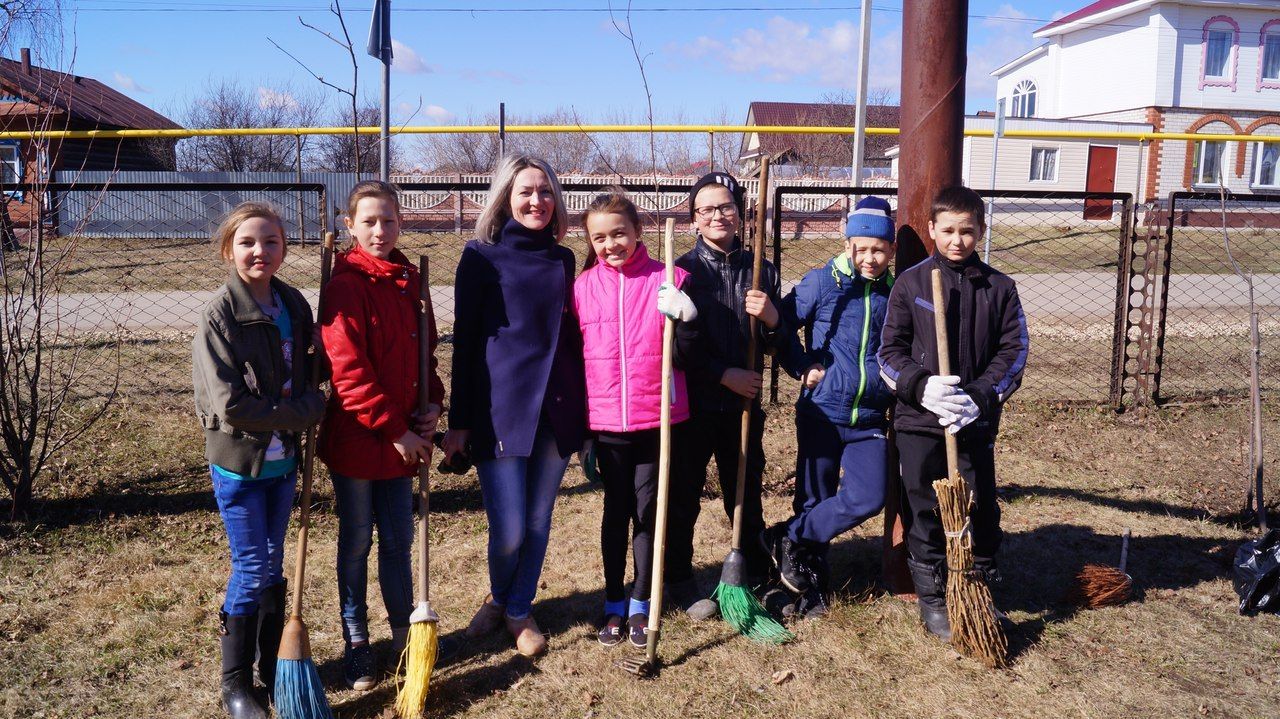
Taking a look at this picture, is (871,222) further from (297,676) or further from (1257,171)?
(1257,171)

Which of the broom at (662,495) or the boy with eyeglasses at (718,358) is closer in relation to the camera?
the broom at (662,495)

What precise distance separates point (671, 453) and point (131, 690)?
200 centimetres

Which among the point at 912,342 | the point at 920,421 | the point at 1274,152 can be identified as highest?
the point at 1274,152

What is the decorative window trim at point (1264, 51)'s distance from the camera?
28.2 m

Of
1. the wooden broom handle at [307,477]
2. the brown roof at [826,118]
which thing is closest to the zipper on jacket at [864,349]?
the wooden broom handle at [307,477]

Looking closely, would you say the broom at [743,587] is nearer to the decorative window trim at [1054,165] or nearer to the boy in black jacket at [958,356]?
the boy in black jacket at [958,356]

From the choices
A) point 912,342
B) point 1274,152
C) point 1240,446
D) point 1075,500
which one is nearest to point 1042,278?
point 1240,446

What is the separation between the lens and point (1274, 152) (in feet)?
89.6

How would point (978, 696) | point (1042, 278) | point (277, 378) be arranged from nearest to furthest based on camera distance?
point (277, 378), point (978, 696), point (1042, 278)

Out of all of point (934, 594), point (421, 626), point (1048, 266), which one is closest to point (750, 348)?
point (934, 594)

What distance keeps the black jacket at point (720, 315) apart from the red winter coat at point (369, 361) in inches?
40.0

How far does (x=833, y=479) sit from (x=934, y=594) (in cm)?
56

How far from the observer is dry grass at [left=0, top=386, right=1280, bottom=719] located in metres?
2.94

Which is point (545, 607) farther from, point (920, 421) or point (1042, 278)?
point (1042, 278)
